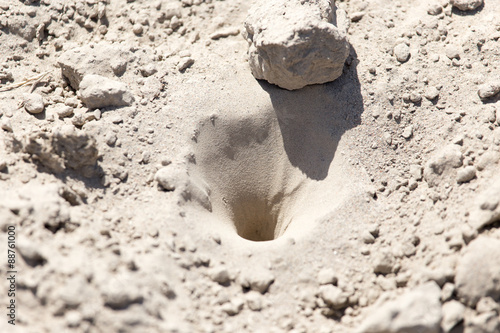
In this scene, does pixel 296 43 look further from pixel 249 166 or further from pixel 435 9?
pixel 435 9

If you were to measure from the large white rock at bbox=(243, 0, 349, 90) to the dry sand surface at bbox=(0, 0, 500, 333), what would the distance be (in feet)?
0.05

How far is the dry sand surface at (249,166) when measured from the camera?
7.70ft

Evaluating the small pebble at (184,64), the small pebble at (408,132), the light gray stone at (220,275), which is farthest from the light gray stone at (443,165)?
the small pebble at (184,64)

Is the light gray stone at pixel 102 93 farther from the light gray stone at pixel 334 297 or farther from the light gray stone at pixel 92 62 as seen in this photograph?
the light gray stone at pixel 334 297

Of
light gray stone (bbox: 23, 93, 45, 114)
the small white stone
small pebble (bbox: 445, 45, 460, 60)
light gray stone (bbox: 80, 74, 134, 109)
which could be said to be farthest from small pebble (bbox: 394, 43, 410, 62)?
light gray stone (bbox: 23, 93, 45, 114)

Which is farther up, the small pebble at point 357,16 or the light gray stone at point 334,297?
the small pebble at point 357,16

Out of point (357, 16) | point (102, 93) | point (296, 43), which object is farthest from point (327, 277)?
point (357, 16)

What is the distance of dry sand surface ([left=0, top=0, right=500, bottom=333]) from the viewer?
2.35 meters

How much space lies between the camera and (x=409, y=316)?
7.27 ft

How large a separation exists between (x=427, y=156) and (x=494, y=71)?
825mm

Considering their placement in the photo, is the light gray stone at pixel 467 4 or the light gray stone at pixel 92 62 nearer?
the light gray stone at pixel 92 62

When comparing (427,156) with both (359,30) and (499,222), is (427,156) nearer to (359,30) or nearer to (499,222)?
(499,222)

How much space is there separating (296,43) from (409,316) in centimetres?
180

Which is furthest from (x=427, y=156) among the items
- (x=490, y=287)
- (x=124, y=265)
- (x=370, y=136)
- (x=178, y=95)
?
(x=124, y=265)
